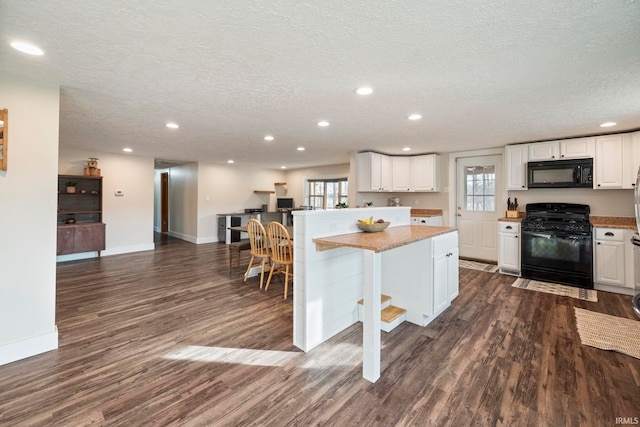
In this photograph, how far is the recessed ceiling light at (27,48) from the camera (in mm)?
1736

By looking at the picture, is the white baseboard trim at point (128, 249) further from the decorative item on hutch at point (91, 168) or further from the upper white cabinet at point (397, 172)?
the upper white cabinet at point (397, 172)

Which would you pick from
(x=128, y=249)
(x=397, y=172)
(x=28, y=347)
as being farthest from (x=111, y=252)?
(x=397, y=172)

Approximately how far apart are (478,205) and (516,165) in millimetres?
1077

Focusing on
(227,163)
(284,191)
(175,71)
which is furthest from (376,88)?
(284,191)

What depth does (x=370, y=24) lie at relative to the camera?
153cm

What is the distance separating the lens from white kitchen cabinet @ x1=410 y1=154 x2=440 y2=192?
5629 mm

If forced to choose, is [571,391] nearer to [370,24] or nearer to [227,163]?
[370,24]

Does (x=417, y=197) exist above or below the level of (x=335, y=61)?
below

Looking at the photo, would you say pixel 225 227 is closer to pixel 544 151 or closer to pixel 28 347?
pixel 28 347

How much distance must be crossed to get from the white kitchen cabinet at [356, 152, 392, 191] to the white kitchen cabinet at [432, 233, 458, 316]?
247cm

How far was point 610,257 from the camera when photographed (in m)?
3.73

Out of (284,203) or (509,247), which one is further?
(284,203)

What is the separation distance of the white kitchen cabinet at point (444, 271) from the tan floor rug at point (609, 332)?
1120 millimetres

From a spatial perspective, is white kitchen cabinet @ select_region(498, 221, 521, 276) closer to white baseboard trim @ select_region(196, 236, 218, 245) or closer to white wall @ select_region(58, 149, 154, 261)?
white baseboard trim @ select_region(196, 236, 218, 245)
